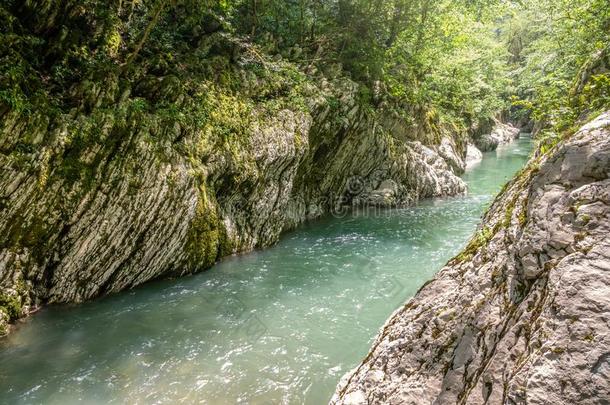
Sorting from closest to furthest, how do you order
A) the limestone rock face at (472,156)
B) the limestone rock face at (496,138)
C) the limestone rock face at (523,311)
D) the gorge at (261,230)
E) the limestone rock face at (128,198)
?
1. the limestone rock face at (523,311)
2. the gorge at (261,230)
3. the limestone rock face at (128,198)
4. the limestone rock face at (472,156)
5. the limestone rock face at (496,138)

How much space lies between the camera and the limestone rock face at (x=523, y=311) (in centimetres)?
250

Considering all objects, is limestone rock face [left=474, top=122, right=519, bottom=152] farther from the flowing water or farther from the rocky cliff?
the flowing water

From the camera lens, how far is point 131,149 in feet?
31.6

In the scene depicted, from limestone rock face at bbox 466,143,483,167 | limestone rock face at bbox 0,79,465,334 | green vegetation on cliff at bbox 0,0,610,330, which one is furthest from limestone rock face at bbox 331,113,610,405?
limestone rock face at bbox 466,143,483,167

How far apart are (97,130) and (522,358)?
9595mm

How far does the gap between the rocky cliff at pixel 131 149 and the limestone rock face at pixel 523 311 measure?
7203 mm

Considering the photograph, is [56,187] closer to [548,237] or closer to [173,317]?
[173,317]

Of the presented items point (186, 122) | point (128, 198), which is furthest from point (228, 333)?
point (186, 122)

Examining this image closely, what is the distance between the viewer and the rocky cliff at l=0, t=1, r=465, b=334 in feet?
27.3

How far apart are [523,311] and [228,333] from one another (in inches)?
257

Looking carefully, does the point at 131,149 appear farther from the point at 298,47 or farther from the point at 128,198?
the point at 298,47

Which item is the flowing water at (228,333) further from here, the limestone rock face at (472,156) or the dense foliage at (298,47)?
the limestone rock face at (472,156)

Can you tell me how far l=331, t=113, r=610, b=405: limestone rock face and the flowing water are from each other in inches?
109

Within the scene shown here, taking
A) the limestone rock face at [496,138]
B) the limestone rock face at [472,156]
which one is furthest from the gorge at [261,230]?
the limestone rock face at [496,138]
